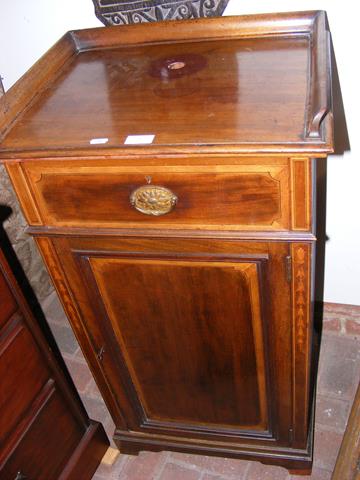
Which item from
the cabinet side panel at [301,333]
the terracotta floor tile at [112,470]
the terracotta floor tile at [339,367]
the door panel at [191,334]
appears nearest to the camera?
the cabinet side panel at [301,333]

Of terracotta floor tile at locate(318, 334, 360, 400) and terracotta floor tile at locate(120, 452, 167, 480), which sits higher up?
terracotta floor tile at locate(120, 452, 167, 480)

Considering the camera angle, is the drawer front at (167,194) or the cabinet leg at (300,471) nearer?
the drawer front at (167,194)

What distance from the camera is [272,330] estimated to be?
1.20 metres

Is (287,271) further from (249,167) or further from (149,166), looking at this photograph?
(149,166)

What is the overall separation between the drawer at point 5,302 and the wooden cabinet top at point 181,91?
0.35 metres

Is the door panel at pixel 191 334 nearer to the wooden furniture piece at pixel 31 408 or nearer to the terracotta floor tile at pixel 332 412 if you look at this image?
the wooden furniture piece at pixel 31 408

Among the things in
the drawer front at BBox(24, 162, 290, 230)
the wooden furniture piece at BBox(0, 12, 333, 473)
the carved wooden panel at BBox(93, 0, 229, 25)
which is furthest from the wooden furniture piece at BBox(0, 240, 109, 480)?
the carved wooden panel at BBox(93, 0, 229, 25)

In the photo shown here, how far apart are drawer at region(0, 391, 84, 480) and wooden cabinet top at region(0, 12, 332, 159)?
0.77 m

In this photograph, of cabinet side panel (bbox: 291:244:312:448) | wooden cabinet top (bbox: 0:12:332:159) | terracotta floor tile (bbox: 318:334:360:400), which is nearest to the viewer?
wooden cabinet top (bbox: 0:12:332:159)

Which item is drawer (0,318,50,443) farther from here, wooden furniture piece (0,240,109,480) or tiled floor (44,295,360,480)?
tiled floor (44,295,360,480)

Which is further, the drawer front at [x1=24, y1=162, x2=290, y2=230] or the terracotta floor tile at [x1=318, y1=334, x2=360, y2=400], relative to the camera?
the terracotta floor tile at [x1=318, y1=334, x2=360, y2=400]

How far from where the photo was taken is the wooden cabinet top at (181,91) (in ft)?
3.00

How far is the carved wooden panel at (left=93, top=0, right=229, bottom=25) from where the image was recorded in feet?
4.44

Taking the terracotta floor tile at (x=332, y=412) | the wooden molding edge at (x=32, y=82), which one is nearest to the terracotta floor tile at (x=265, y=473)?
the terracotta floor tile at (x=332, y=412)
